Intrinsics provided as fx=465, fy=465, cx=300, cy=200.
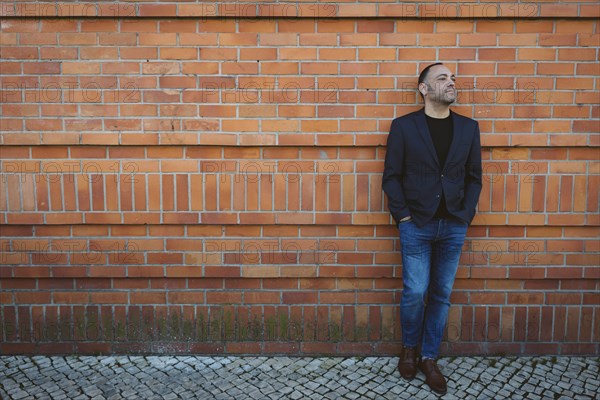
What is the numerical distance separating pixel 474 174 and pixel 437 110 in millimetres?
512

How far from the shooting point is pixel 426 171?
313cm

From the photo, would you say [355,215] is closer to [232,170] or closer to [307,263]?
[307,263]

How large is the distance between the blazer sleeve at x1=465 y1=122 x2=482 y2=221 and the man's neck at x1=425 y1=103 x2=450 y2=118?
9.5 inches

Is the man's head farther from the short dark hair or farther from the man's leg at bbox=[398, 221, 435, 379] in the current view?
the man's leg at bbox=[398, 221, 435, 379]

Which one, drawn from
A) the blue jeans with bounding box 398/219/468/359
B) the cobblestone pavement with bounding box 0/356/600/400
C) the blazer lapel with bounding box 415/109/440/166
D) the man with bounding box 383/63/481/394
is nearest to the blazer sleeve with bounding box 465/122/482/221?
the man with bounding box 383/63/481/394

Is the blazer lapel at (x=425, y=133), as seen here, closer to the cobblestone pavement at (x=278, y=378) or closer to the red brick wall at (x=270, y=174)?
the red brick wall at (x=270, y=174)

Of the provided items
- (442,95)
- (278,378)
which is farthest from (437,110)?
(278,378)

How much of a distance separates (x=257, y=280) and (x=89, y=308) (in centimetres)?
134

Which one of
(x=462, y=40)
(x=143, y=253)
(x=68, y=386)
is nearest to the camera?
(x=68, y=386)

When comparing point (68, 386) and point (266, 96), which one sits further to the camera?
point (266, 96)

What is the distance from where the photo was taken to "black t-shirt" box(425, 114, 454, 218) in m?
3.16

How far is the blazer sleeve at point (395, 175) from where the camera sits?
125 inches

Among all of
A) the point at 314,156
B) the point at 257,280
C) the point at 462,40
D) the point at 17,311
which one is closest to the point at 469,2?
the point at 462,40

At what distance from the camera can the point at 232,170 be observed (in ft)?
11.6
